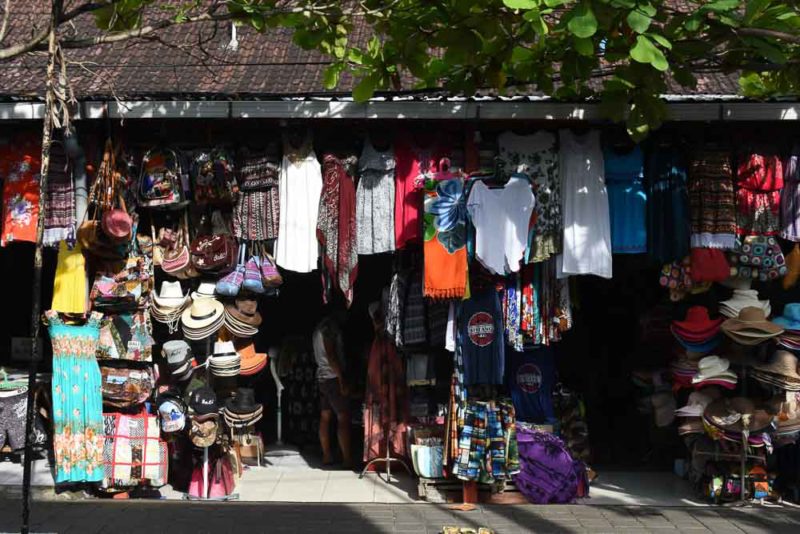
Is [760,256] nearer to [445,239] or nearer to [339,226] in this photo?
[445,239]

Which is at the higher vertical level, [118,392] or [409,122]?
[409,122]

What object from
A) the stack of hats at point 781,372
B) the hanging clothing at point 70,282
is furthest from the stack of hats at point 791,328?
the hanging clothing at point 70,282

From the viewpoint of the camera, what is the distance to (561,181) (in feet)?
26.1

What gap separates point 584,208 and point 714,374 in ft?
5.71

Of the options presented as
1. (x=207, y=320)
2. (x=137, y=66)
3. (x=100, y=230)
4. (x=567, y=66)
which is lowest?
(x=207, y=320)

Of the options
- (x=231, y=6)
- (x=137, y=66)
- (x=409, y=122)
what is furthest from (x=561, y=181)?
(x=137, y=66)

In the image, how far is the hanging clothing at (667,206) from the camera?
775 cm

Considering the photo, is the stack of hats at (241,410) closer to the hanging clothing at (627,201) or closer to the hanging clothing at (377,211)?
the hanging clothing at (377,211)

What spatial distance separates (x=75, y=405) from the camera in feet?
25.7

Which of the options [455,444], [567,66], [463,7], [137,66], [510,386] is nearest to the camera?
[463,7]

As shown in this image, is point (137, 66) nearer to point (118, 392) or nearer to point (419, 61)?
point (118, 392)

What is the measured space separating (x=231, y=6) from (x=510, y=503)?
462 cm

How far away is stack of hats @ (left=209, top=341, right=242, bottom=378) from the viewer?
8.33 metres

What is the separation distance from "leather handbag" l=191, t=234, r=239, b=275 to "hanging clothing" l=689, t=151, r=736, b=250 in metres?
3.92
